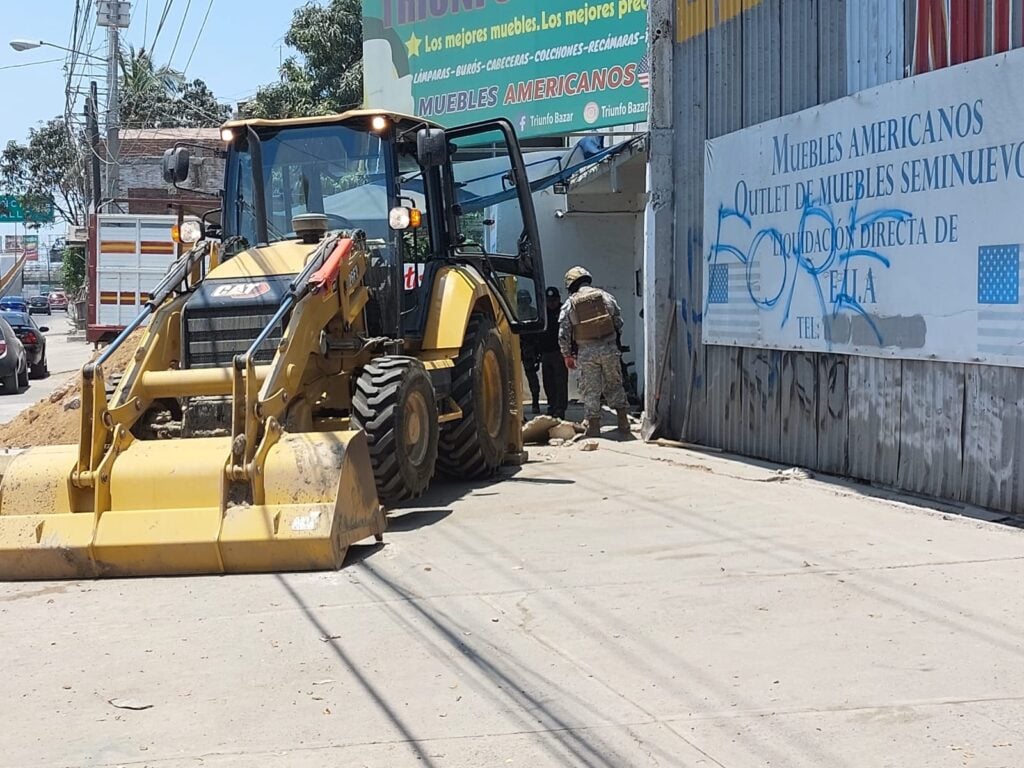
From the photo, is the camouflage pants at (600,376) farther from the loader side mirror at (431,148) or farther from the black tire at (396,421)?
the black tire at (396,421)

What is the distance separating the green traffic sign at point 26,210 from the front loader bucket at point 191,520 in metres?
63.2

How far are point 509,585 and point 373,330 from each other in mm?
3266

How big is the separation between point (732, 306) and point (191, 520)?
19.8 feet

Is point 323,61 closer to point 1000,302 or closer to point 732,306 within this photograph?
point 732,306

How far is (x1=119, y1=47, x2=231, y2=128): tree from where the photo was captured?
43.0m

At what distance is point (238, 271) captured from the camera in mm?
8828

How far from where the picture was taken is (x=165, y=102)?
5353cm

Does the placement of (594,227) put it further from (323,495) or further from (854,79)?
(323,495)

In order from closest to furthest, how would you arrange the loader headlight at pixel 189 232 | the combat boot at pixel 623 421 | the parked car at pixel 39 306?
the loader headlight at pixel 189 232, the combat boot at pixel 623 421, the parked car at pixel 39 306

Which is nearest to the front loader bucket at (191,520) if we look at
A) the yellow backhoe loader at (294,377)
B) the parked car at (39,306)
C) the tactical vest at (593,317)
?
the yellow backhoe loader at (294,377)

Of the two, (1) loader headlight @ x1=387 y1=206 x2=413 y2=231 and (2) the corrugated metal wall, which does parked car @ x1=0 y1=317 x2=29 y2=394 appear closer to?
(2) the corrugated metal wall

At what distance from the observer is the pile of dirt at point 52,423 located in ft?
44.3

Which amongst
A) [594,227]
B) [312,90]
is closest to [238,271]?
[594,227]

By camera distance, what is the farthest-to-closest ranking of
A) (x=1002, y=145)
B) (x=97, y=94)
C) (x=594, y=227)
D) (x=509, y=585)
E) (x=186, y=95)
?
(x=186, y=95)
(x=97, y=94)
(x=594, y=227)
(x=1002, y=145)
(x=509, y=585)
